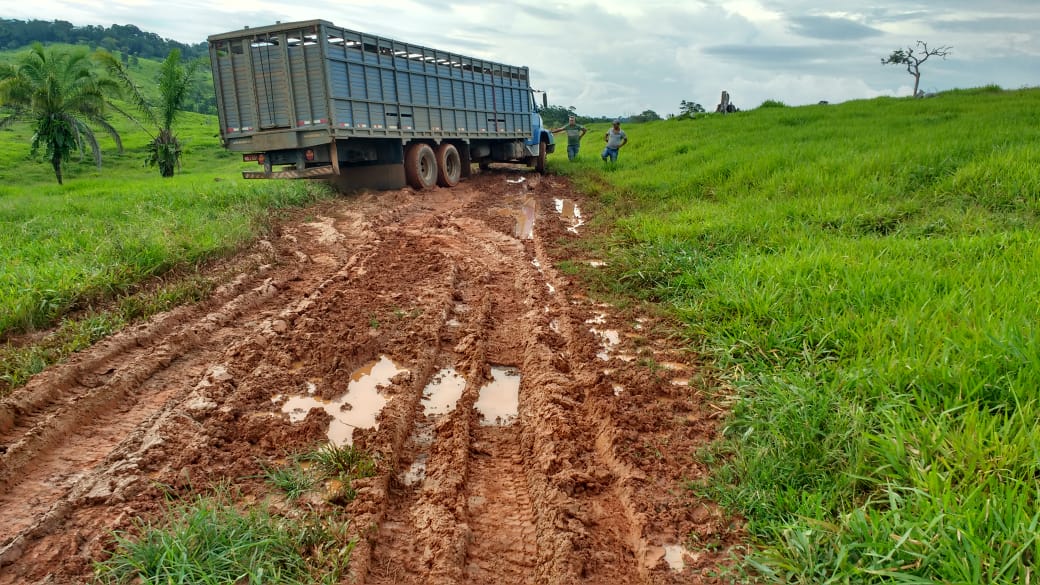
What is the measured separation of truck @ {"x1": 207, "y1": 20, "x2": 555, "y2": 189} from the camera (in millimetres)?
11055

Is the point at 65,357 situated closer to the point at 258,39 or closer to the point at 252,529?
the point at 252,529

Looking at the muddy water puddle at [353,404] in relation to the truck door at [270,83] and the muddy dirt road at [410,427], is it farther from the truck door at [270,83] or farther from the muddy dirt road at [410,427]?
the truck door at [270,83]

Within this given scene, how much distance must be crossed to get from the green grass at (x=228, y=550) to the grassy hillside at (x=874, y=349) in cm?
166

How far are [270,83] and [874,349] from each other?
10686 mm

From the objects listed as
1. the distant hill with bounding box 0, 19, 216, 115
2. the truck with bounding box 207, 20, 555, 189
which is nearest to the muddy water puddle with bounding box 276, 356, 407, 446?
the truck with bounding box 207, 20, 555, 189

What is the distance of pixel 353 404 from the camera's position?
3957mm

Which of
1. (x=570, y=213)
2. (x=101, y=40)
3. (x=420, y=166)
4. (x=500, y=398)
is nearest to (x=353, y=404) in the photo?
(x=500, y=398)

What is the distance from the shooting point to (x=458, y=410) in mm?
3770

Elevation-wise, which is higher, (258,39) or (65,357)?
(258,39)

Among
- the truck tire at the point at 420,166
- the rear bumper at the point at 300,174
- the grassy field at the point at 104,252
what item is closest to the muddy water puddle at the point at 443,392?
the grassy field at the point at 104,252

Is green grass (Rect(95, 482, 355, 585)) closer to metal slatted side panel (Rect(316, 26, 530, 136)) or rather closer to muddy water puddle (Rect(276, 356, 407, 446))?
muddy water puddle (Rect(276, 356, 407, 446))

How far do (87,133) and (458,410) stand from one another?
3087 centimetres

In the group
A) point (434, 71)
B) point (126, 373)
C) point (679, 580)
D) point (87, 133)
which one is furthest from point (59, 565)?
point (87, 133)

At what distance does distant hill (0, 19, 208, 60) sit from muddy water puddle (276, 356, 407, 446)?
108944 mm
